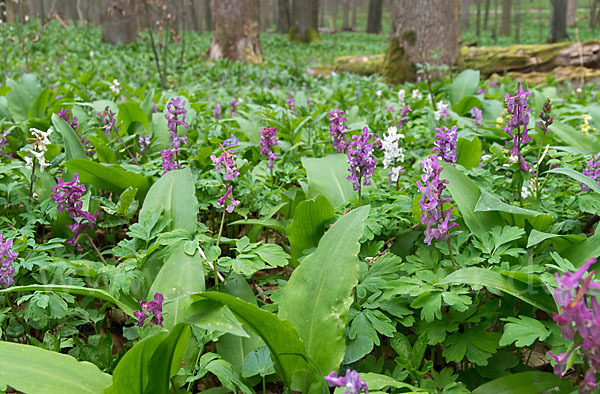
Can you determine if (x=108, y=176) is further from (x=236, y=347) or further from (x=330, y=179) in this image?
(x=236, y=347)

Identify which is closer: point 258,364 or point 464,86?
point 258,364

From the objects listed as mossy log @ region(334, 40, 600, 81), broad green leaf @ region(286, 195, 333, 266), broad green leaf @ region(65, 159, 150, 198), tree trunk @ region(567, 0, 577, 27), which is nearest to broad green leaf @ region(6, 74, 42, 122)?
broad green leaf @ region(65, 159, 150, 198)

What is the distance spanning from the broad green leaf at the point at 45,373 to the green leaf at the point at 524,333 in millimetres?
1045

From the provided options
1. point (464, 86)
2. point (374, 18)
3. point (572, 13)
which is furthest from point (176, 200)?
point (572, 13)

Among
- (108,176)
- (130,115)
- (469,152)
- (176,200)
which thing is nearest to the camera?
(176,200)

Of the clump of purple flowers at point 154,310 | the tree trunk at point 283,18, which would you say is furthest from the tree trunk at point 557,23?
the clump of purple flowers at point 154,310

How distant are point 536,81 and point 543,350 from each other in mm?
6688

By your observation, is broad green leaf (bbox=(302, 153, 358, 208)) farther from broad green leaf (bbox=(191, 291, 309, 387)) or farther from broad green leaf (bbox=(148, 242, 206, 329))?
broad green leaf (bbox=(191, 291, 309, 387))

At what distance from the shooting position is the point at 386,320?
1397mm

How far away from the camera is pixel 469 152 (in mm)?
2439

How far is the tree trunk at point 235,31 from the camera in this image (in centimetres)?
986

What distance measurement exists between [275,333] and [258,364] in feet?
0.42

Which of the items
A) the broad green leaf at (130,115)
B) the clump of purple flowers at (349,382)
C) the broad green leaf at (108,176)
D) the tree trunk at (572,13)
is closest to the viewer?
the clump of purple flowers at (349,382)

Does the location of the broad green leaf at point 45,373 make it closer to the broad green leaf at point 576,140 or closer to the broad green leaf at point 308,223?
the broad green leaf at point 308,223
